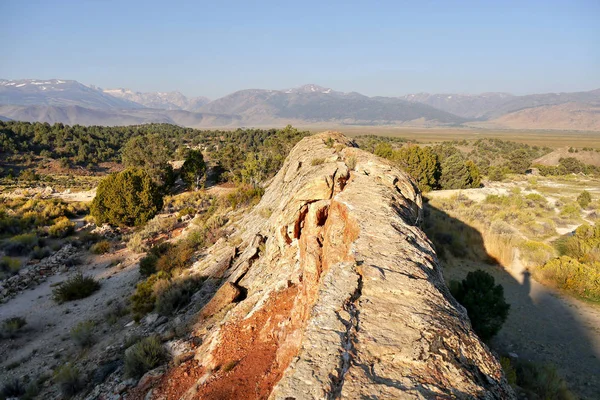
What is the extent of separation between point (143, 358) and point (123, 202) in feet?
70.2

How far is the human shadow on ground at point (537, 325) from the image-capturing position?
860 centimetres

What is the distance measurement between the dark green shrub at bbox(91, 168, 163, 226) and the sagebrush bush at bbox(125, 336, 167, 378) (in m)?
20.5

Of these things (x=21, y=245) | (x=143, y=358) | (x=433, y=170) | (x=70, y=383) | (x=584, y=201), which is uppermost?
(x=433, y=170)

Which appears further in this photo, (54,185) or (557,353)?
(54,185)

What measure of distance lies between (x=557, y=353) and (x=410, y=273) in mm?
8096

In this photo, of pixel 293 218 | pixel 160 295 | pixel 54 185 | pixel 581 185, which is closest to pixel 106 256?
pixel 160 295

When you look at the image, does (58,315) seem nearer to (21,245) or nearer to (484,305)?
(21,245)

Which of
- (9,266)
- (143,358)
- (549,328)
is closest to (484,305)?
(549,328)

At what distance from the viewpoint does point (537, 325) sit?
418 inches

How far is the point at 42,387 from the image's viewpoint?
27.1 feet

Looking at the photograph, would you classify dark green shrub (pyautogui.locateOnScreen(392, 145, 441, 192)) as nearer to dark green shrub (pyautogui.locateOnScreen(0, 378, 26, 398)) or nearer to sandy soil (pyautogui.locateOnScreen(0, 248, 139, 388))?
sandy soil (pyautogui.locateOnScreen(0, 248, 139, 388))

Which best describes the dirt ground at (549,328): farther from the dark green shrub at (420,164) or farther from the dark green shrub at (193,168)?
the dark green shrub at (193,168)

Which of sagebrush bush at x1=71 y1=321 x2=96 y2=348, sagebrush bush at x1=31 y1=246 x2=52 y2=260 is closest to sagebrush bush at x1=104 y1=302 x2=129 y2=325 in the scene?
sagebrush bush at x1=71 y1=321 x2=96 y2=348

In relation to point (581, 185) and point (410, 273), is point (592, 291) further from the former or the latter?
point (581, 185)
